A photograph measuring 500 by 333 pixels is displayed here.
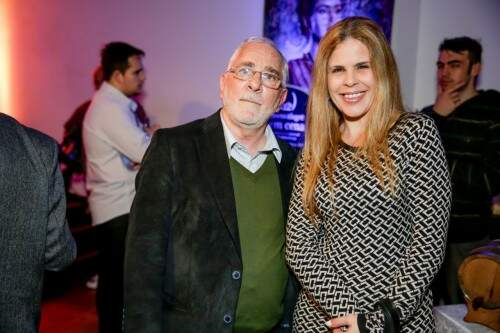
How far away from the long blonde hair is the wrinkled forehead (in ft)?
0.60

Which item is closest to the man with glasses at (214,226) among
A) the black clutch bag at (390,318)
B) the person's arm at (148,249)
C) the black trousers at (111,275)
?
the person's arm at (148,249)

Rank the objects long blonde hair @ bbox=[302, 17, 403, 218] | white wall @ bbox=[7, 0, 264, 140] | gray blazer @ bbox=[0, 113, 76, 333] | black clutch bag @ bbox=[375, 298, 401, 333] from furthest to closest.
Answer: white wall @ bbox=[7, 0, 264, 140] → long blonde hair @ bbox=[302, 17, 403, 218] → black clutch bag @ bbox=[375, 298, 401, 333] → gray blazer @ bbox=[0, 113, 76, 333]

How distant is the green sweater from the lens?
1744mm

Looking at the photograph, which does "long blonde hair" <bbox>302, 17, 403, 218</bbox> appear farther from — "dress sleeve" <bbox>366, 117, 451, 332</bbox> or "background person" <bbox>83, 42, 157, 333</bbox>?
"background person" <bbox>83, 42, 157, 333</bbox>

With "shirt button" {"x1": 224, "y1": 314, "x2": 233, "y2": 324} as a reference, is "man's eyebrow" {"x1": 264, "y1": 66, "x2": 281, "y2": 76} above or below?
above

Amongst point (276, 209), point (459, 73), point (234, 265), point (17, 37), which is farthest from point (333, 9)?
point (17, 37)

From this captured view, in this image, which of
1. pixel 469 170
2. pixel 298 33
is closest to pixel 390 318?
pixel 469 170

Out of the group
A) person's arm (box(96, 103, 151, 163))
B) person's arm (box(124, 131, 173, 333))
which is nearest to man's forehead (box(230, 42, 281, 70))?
person's arm (box(124, 131, 173, 333))

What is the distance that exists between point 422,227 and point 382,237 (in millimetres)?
128

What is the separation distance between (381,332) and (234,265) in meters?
0.54

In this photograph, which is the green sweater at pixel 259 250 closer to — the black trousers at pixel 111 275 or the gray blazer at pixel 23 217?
the gray blazer at pixel 23 217

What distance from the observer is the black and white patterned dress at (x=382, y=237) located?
147cm

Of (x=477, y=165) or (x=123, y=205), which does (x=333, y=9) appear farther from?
(x=123, y=205)

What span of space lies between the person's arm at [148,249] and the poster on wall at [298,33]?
272 centimetres
